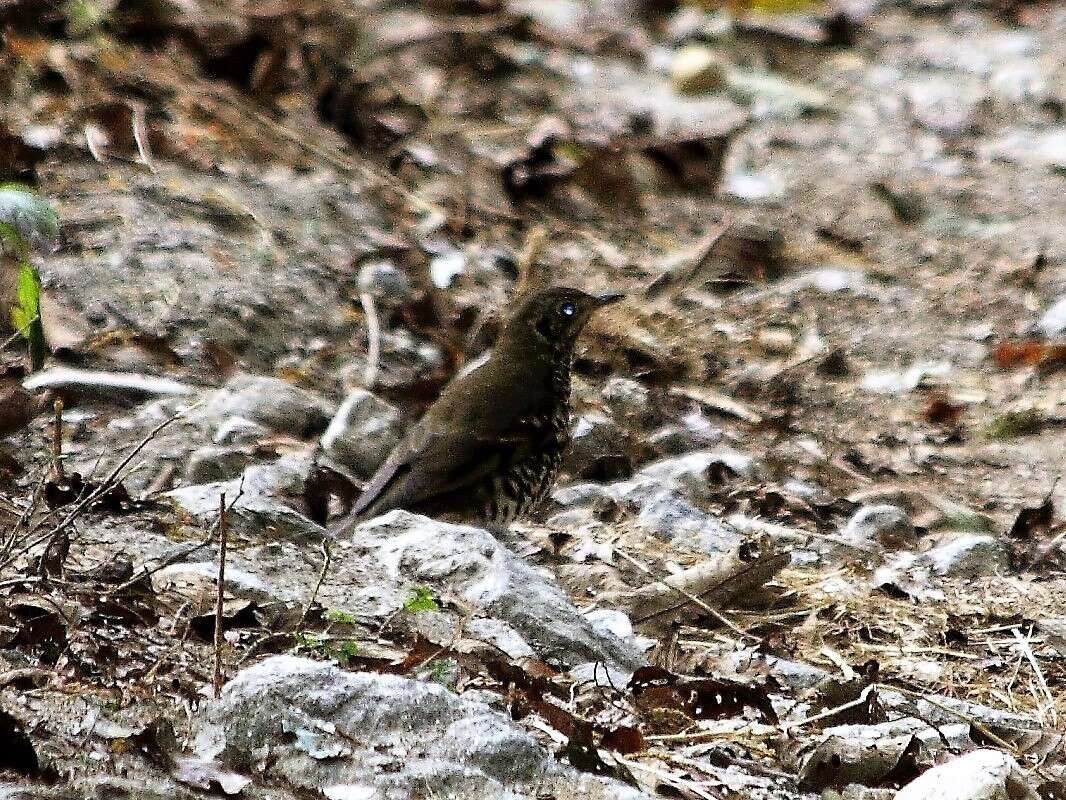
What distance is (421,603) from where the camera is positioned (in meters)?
4.04

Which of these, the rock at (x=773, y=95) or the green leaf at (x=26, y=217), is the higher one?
the green leaf at (x=26, y=217)

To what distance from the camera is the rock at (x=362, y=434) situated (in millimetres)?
5555

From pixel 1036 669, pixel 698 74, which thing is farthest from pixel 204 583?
pixel 698 74

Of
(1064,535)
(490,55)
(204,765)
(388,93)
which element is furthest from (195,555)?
(490,55)

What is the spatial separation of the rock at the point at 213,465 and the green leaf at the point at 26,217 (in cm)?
191

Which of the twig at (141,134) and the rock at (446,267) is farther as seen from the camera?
the twig at (141,134)

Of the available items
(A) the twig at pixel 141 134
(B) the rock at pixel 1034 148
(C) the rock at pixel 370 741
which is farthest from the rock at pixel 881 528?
(B) the rock at pixel 1034 148

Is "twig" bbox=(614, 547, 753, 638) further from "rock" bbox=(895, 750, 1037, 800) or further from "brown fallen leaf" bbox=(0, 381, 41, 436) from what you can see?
"brown fallen leaf" bbox=(0, 381, 41, 436)

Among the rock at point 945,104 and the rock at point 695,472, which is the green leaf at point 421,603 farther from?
the rock at point 945,104

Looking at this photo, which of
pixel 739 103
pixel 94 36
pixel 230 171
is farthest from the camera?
pixel 739 103

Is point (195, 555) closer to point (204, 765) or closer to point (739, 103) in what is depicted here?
point (204, 765)

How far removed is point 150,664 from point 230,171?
450cm

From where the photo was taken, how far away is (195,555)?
4.21 m

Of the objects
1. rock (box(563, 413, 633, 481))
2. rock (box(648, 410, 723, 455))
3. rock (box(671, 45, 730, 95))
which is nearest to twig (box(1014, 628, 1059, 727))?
rock (box(563, 413, 633, 481))
